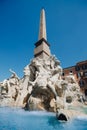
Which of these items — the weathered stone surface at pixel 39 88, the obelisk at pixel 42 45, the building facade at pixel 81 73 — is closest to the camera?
the weathered stone surface at pixel 39 88

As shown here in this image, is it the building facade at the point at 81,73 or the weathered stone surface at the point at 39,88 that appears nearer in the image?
the weathered stone surface at the point at 39,88

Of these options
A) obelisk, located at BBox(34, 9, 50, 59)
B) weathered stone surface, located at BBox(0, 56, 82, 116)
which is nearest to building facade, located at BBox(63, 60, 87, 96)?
weathered stone surface, located at BBox(0, 56, 82, 116)

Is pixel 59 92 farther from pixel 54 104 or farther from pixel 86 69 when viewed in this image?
pixel 86 69

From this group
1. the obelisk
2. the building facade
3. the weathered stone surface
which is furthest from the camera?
the building facade

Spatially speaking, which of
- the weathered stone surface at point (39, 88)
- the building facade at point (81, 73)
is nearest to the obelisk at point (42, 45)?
the weathered stone surface at point (39, 88)

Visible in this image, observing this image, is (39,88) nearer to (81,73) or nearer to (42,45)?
(42,45)

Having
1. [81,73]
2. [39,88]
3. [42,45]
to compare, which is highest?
[42,45]

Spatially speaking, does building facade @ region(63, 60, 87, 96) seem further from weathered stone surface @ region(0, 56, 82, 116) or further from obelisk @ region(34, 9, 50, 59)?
obelisk @ region(34, 9, 50, 59)

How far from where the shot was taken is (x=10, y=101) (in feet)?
56.2

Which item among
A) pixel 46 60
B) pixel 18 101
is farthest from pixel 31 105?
pixel 46 60

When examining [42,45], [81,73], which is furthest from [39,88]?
[81,73]

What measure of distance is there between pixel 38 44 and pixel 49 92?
37.8 feet

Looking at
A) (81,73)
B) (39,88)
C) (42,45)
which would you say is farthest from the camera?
(81,73)

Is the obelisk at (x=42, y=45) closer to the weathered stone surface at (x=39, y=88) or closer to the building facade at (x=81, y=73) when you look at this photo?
the weathered stone surface at (x=39, y=88)
